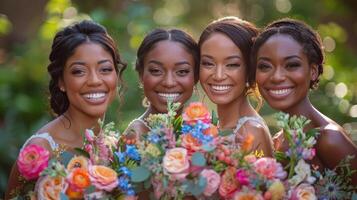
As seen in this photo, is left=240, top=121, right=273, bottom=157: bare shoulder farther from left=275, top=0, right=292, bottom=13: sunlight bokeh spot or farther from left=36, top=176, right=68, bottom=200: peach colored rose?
left=275, top=0, right=292, bottom=13: sunlight bokeh spot

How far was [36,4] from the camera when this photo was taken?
42.1ft

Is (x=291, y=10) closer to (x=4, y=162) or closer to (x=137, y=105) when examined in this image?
(x=137, y=105)

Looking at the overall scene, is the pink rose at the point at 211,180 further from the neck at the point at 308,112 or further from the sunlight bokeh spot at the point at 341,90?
the sunlight bokeh spot at the point at 341,90

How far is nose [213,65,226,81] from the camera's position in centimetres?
443

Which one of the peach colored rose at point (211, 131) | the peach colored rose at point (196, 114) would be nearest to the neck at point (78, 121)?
the peach colored rose at point (196, 114)

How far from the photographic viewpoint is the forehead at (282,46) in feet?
13.4

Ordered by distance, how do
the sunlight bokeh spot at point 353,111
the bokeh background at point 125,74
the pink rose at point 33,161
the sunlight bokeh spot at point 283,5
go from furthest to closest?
1. the sunlight bokeh spot at point 283,5
2. the sunlight bokeh spot at point 353,111
3. the bokeh background at point 125,74
4. the pink rose at point 33,161

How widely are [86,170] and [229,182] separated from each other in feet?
2.24

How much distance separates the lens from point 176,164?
133 inches

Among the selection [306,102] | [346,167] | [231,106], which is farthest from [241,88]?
[346,167]

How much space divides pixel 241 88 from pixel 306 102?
0.45m

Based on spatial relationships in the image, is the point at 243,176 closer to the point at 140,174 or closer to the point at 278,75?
the point at 140,174

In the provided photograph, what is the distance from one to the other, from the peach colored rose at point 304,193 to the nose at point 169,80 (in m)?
1.38

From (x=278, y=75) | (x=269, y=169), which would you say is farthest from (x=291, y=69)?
(x=269, y=169)
